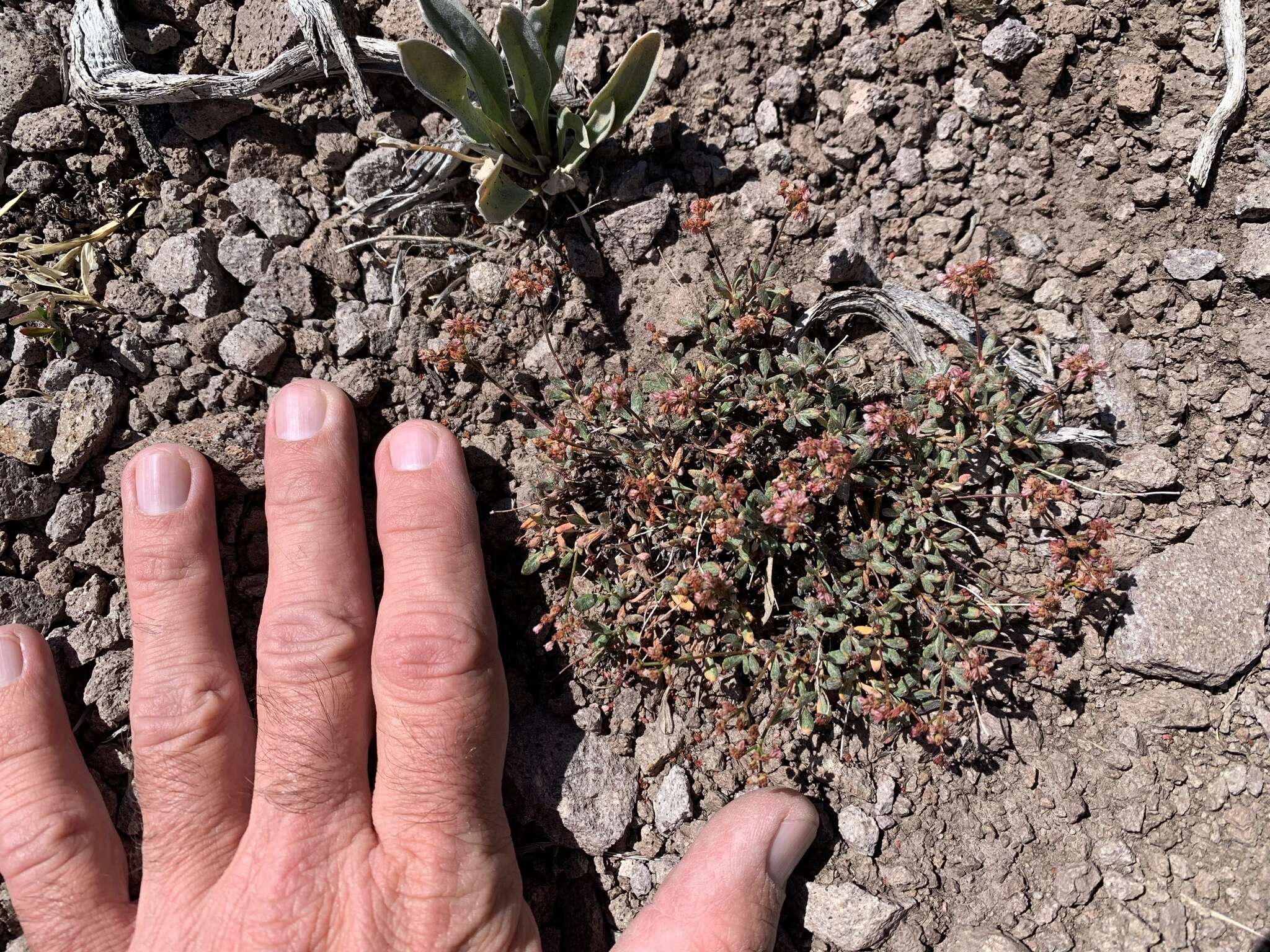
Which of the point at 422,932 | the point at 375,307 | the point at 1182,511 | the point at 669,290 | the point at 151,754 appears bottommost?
the point at 422,932

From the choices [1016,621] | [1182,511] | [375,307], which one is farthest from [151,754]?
[1182,511]

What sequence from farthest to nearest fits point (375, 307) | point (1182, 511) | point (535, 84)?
point (375, 307), point (1182, 511), point (535, 84)

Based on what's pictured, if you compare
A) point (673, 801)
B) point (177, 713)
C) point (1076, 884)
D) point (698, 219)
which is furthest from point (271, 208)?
point (1076, 884)

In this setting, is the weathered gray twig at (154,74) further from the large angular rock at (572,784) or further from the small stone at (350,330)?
the large angular rock at (572,784)

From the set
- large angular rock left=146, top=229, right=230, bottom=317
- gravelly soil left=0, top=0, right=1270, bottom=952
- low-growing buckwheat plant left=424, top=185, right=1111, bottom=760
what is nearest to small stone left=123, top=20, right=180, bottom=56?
gravelly soil left=0, top=0, right=1270, bottom=952

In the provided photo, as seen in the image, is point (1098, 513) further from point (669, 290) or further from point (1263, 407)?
point (669, 290)

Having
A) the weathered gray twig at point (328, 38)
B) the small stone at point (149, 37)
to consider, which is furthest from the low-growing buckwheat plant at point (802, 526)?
the small stone at point (149, 37)

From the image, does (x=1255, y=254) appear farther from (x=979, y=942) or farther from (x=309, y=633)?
(x=309, y=633)
